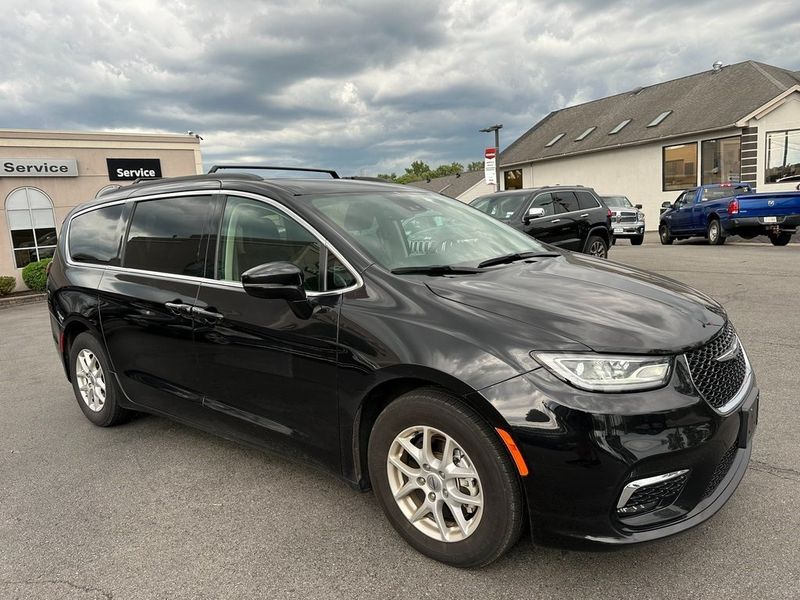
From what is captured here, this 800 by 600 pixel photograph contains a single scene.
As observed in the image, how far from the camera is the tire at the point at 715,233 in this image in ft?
53.5

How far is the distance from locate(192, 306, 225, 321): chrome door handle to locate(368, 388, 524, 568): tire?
1.17m

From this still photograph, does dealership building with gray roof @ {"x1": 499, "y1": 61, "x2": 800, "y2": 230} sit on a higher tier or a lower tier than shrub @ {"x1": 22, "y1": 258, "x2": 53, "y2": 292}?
higher

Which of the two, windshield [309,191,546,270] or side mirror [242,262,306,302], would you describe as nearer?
side mirror [242,262,306,302]

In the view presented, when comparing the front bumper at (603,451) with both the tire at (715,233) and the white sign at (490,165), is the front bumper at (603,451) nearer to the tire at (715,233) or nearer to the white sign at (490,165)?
the tire at (715,233)

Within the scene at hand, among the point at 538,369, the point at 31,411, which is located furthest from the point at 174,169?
the point at 538,369

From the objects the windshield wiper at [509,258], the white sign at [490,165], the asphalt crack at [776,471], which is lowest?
the asphalt crack at [776,471]

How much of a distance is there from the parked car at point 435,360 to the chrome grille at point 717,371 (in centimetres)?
1

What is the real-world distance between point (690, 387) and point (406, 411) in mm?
1137

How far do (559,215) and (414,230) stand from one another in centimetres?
859

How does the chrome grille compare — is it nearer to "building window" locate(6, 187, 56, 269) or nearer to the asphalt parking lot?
the asphalt parking lot

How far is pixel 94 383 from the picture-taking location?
4402 mm

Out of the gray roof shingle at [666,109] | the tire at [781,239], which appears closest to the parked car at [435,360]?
the tire at [781,239]

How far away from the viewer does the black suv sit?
1102cm

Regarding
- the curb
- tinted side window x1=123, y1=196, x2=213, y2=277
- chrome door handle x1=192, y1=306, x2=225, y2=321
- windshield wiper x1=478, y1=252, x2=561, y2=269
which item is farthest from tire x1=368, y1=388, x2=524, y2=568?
the curb
